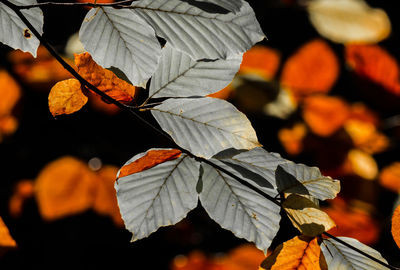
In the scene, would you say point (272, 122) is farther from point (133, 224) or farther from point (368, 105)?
point (133, 224)

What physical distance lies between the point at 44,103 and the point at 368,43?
171 centimetres

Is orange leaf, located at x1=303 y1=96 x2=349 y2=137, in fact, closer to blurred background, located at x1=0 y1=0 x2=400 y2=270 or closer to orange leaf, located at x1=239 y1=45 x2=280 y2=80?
blurred background, located at x1=0 y1=0 x2=400 y2=270

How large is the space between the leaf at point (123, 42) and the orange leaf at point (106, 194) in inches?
64.6

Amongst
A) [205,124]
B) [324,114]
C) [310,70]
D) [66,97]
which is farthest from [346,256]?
[310,70]

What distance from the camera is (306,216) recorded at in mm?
332

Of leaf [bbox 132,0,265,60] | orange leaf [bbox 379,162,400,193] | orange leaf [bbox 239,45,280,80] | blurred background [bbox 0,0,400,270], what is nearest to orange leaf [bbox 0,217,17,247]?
leaf [bbox 132,0,265,60]

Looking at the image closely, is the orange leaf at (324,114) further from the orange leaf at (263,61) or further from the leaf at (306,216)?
the leaf at (306,216)

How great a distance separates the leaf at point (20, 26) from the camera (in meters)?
0.35

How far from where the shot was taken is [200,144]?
313 mm

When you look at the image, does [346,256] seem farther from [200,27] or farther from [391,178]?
[391,178]

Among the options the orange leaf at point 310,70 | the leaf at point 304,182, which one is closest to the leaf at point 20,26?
the leaf at point 304,182

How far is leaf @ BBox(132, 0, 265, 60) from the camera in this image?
12.3 inches

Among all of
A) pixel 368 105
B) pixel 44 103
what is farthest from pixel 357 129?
pixel 44 103

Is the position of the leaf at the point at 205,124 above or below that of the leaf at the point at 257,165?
above
